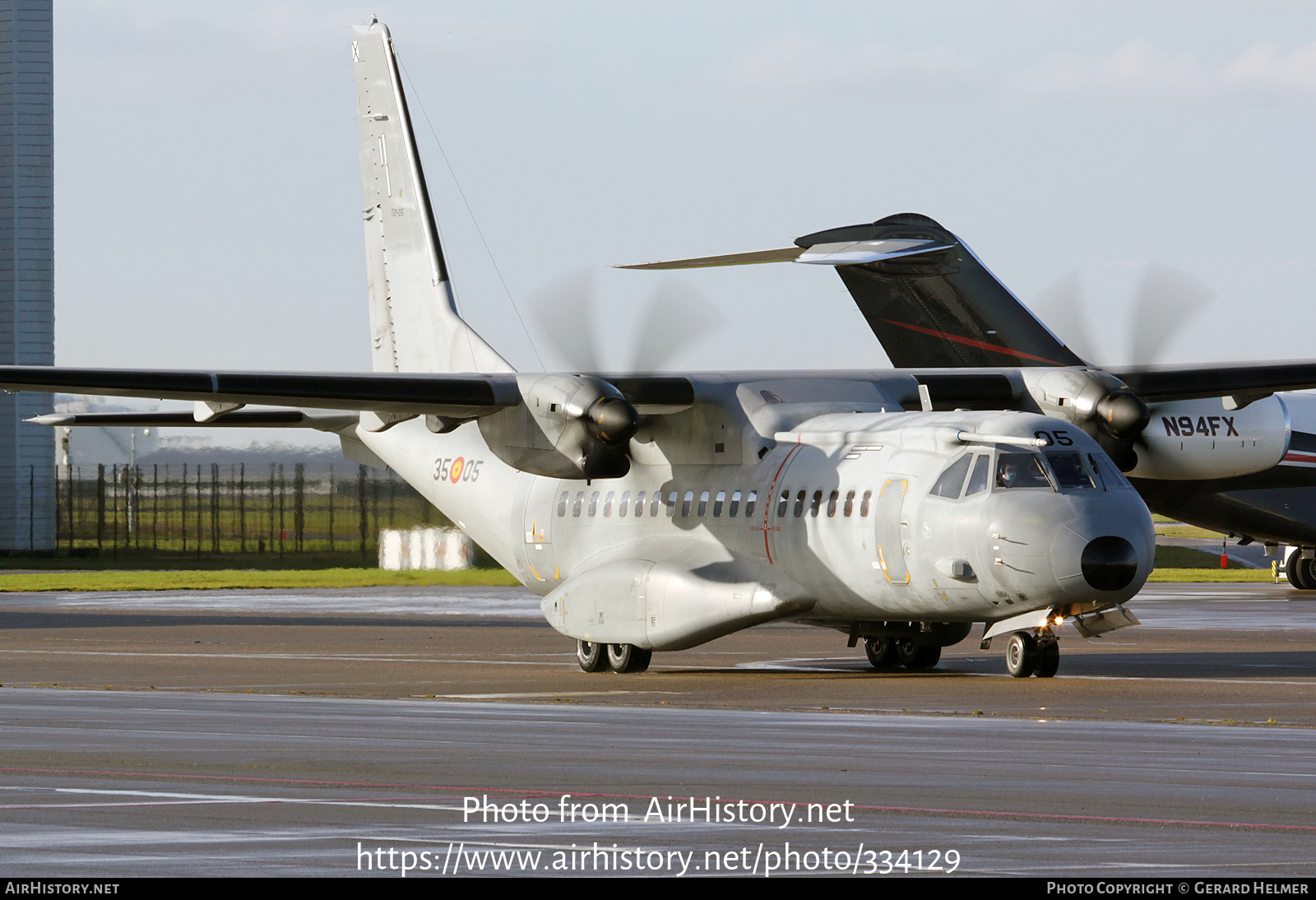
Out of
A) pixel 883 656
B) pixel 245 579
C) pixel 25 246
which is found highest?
pixel 25 246

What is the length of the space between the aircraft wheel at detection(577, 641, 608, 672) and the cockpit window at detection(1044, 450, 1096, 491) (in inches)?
223

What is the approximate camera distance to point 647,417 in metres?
22.6

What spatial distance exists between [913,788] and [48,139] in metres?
56.0

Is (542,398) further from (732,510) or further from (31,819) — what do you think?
(31,819)

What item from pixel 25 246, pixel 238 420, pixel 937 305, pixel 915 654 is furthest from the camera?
pixel 25 246

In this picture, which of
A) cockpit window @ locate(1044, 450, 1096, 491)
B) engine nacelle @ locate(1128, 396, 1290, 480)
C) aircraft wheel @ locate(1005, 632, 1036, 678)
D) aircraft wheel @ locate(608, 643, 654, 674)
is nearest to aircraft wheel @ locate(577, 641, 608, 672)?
aircraft wheel @ locate(608, 643, 654, 674)

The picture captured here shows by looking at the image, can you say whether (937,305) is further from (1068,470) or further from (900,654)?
(1068,470)

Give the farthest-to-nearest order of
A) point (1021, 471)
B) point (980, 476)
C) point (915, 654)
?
point (915, 654) → point (980, 476) → point (1021, 471)

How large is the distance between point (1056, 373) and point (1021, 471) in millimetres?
4541

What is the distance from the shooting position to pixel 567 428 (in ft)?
70.0

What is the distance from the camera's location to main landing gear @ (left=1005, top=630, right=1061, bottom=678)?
746 inches

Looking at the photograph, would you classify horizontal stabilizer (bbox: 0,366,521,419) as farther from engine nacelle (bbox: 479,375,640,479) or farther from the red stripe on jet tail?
the red stripe on jet tail

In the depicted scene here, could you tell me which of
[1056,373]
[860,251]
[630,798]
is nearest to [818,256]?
[860,251]

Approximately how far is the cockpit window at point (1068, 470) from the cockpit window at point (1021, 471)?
112mm
